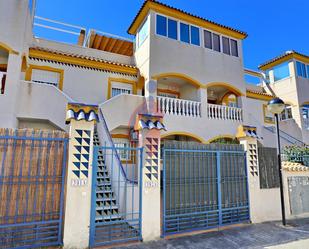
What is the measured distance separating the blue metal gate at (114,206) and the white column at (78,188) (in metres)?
0.16

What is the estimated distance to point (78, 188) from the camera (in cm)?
500

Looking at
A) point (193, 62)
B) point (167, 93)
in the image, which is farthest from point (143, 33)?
point (167, 93)

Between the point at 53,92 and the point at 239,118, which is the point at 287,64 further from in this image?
the point at 53,92

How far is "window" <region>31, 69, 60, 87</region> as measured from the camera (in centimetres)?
1139

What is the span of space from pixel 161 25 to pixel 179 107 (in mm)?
5155

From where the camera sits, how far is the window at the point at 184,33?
13367 mm

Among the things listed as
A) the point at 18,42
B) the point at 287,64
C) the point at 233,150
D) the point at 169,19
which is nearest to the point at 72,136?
the point at 233,150

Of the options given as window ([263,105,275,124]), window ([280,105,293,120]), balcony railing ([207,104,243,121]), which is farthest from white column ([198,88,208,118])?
window ([280,105,293,120])

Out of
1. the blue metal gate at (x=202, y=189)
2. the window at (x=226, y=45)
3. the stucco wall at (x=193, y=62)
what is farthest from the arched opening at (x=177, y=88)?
the blue metal gate at (x=202, y=189)

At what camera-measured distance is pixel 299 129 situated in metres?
17.9

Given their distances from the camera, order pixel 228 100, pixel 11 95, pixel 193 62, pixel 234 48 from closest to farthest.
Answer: pixel 11 95
pixel 193 62
pixel 234 48
pixel 228 100

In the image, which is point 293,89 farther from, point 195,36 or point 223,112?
point 195,36

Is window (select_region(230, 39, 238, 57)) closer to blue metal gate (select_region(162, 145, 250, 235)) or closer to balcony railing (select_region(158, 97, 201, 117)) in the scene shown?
balcony railing (select_region(158, 97, 201, 117))

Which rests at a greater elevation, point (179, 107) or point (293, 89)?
point (293, 89)
